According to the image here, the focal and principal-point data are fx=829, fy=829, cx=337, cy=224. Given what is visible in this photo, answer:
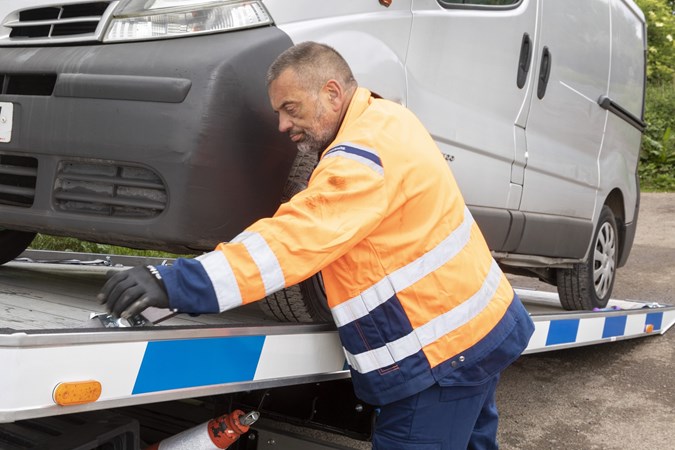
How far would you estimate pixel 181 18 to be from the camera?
2.27m

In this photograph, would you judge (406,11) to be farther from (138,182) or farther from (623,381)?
(623,381)

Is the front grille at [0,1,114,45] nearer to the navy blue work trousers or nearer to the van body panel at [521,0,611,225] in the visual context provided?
the navy blue work trousers

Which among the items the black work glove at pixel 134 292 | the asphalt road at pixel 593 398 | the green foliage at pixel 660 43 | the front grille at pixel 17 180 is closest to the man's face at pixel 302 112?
the black work glove at pixel 134 292

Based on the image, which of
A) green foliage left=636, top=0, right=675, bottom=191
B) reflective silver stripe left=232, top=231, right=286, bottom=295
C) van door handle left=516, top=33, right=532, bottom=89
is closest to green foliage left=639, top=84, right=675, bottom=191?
green foliage left=636, top=0, right=675, bottom=191

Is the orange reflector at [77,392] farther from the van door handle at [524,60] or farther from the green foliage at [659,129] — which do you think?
the green foliage at [659,129]

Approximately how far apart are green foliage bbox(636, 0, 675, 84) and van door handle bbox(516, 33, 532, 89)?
16155 mm

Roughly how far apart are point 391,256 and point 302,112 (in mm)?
442

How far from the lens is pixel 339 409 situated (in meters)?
2.59

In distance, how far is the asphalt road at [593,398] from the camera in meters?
3.50

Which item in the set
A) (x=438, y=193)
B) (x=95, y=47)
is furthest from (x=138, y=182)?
(x=438, y=193)

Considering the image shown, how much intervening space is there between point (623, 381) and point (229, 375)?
289cm

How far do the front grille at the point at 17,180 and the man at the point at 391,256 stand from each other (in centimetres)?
74

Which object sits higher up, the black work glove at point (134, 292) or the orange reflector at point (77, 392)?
the black work glove at point (134, 292)

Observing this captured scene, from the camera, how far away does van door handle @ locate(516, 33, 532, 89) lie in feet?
11.1
